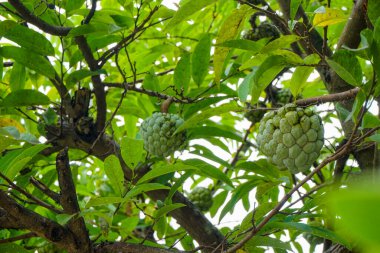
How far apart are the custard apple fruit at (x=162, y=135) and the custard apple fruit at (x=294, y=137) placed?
0.53m

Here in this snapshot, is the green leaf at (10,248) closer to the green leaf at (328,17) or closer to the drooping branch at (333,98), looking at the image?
the drooping branch at (333,98)

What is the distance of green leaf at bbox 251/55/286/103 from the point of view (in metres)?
1.44

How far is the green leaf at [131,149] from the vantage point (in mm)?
1547

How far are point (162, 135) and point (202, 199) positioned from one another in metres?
1.29

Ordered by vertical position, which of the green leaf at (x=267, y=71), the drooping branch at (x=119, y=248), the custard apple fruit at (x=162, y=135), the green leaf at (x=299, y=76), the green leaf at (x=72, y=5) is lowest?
the drooping branch at (x=119, y=248)

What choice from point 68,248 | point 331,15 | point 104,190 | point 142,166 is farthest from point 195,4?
point 104,190

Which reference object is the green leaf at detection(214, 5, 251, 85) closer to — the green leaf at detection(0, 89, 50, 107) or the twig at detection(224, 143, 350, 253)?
the twig at detection(224, 143, 350, 253)

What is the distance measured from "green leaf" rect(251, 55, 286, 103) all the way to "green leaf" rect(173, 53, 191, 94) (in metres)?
0.44

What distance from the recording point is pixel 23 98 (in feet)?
6.11

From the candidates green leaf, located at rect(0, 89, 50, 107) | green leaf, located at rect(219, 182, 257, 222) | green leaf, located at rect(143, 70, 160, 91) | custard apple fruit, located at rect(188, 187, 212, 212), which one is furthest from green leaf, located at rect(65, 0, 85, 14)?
custard apple fruit, located at rect(188, 187, 212, 212)

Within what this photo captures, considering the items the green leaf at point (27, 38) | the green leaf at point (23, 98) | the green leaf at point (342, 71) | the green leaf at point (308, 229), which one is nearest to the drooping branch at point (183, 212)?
the green leaf at point (23, 98)

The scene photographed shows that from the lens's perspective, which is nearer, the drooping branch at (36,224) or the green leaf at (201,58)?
the drooping branch at (36,224)

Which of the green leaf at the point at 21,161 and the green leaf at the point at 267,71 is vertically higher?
the green leaf at the point at 267,71

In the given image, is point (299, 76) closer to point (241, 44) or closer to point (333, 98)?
point (333, 98)
